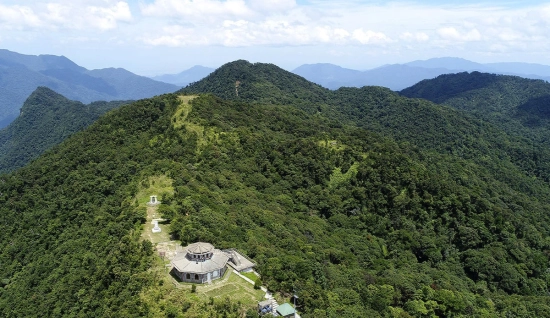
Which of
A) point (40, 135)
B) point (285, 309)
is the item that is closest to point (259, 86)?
point (40, 135)

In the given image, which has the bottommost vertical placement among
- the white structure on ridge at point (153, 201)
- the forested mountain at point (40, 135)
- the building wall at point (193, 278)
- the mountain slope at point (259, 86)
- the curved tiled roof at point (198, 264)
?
the forested mountain at point (40, 135)

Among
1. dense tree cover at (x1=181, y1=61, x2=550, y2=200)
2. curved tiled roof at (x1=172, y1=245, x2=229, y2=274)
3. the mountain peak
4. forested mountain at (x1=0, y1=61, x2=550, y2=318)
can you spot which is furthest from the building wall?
the mountain peak

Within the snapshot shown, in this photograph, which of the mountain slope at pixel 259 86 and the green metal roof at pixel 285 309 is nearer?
the green metal roof at pixel 285 309

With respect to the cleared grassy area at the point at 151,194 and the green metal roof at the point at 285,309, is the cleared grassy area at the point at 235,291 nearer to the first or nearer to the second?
the green metal roof at the point at 285,309

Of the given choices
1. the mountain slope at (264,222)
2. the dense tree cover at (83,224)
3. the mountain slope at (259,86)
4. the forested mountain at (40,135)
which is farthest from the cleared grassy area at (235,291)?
the forested mountain at (40,135)

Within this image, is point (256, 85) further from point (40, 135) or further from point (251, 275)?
point (251, 275)
